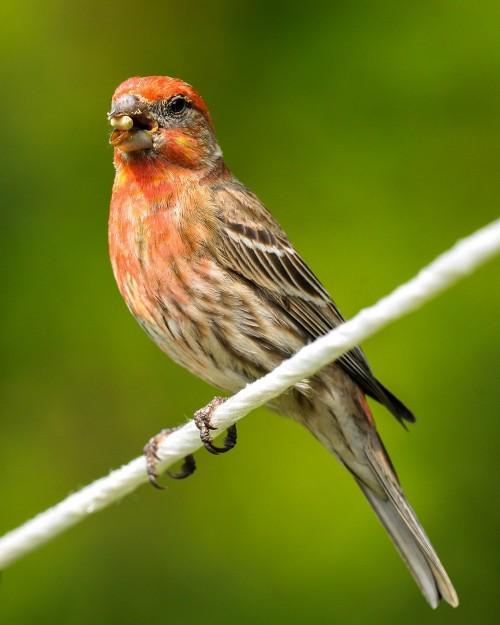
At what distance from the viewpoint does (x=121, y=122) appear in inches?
160

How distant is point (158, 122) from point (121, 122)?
0.62 feet

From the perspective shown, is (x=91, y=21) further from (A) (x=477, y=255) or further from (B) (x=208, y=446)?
(A) (x=477, y=255)

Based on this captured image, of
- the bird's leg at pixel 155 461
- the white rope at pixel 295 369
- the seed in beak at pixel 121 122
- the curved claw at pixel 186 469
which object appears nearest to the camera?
the white rope at pixel 295 369

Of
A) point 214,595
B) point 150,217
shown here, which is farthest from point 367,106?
point 214,595

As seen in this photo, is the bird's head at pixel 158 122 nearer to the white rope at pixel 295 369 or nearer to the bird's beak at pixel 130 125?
the bird's beak at pixel 130 125

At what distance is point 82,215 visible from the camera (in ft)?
18.1

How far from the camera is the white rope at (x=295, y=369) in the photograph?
2.03 metres

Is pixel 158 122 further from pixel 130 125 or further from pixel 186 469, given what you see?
pixel 186 469

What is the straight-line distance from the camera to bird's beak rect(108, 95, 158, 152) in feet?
13.4

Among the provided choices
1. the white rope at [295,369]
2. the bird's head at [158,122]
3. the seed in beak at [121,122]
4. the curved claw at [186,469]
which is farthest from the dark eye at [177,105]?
the white rope at [295,369]

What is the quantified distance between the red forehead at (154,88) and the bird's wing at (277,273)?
1.13 feet

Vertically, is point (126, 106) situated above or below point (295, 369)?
above

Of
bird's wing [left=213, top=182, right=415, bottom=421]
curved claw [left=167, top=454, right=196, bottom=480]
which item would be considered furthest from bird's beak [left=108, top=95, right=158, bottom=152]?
curved claw [left=167, top=454, right=196, bottom=480]

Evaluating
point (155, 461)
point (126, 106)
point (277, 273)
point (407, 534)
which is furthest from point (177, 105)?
point (407, 534)
